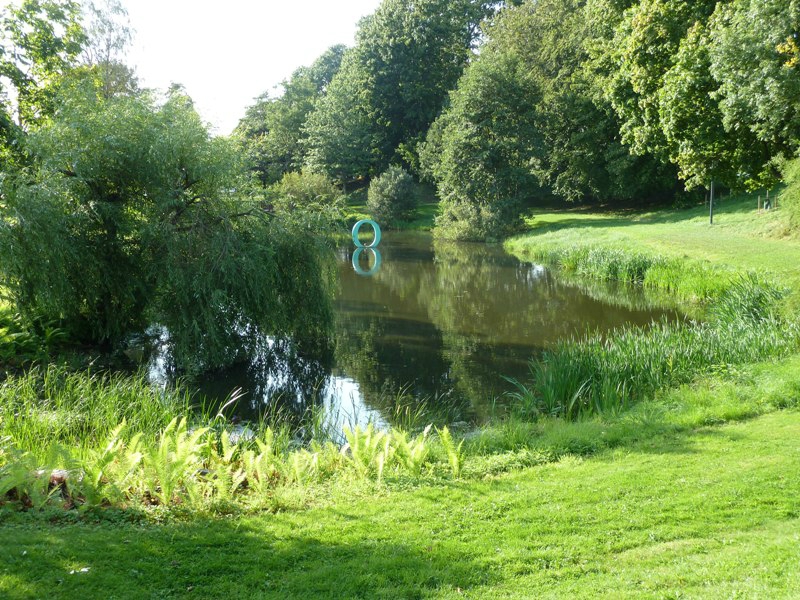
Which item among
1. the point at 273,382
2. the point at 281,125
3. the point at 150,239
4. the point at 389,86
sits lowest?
the point at 273,382

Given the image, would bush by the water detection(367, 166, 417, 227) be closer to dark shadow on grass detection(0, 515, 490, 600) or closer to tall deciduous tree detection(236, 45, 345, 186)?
tall deciduous tree detection(236, 45, 345, 186)

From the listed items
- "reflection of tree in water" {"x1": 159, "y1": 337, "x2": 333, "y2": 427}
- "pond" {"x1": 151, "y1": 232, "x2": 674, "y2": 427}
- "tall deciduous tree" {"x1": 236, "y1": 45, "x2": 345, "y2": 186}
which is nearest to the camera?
"reflection of tree in water" {"x1": 159, "y1": 337, "x2": 333, "y2": 427}

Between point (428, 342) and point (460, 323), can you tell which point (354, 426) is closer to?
point (428, 342)

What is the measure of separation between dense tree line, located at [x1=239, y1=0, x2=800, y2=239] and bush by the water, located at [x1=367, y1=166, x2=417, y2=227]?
7.05ft

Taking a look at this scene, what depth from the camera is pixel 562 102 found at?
4509cm

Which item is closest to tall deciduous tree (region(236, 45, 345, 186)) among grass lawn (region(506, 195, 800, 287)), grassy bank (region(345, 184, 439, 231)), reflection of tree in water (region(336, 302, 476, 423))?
grassy bank (region(345, 184, 439, 231))

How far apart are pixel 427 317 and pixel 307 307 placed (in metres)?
5.97

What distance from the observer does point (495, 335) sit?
1780cm

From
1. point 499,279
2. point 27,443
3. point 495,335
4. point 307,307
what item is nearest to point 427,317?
point 495,335

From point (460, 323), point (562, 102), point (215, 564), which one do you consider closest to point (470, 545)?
point (215, 564)

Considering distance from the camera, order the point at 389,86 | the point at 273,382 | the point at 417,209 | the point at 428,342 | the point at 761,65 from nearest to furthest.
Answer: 1. the point at 273,382
2. the point at 761,65
3. the point at 428,342
4. the point at 417,209
5. the point at 389,86

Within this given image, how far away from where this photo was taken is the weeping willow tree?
1319 centimetres

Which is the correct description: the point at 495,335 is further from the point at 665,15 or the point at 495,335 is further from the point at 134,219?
the point at 665,15

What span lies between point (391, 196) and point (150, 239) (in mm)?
38829
